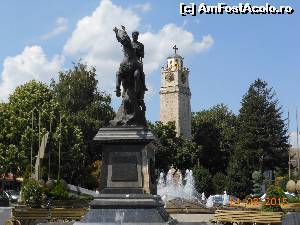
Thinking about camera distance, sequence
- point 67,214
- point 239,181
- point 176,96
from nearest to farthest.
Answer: point 67,214 → point 239,181 → point 176,96

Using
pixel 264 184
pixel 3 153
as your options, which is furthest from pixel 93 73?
pixel 264 184

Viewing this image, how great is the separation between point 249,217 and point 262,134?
1965 inches

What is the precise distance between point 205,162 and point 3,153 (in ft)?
118

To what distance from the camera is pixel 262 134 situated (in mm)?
64688

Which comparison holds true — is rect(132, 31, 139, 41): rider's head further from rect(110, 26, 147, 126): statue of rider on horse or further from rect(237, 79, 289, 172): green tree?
rect(237, 79, 289, 172): green tree

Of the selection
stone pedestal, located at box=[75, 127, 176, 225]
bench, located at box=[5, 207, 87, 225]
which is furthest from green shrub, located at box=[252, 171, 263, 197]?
stone pedestal, located at box=[75, 127, 176, 225]

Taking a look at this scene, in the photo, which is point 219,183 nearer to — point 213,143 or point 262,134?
point 262,134

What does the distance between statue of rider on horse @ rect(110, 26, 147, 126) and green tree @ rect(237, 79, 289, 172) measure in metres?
48.4

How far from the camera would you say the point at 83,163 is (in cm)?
5444

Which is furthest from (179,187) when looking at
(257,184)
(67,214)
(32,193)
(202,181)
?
(67,214)

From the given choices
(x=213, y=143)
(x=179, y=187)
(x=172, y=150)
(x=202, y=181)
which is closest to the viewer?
(x=179, y=187)

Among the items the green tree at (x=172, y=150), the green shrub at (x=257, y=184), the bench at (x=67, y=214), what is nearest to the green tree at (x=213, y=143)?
the green tree at (x=172, y=150)

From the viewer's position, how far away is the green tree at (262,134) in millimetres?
63375

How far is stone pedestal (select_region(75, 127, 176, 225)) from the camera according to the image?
13516 mm
